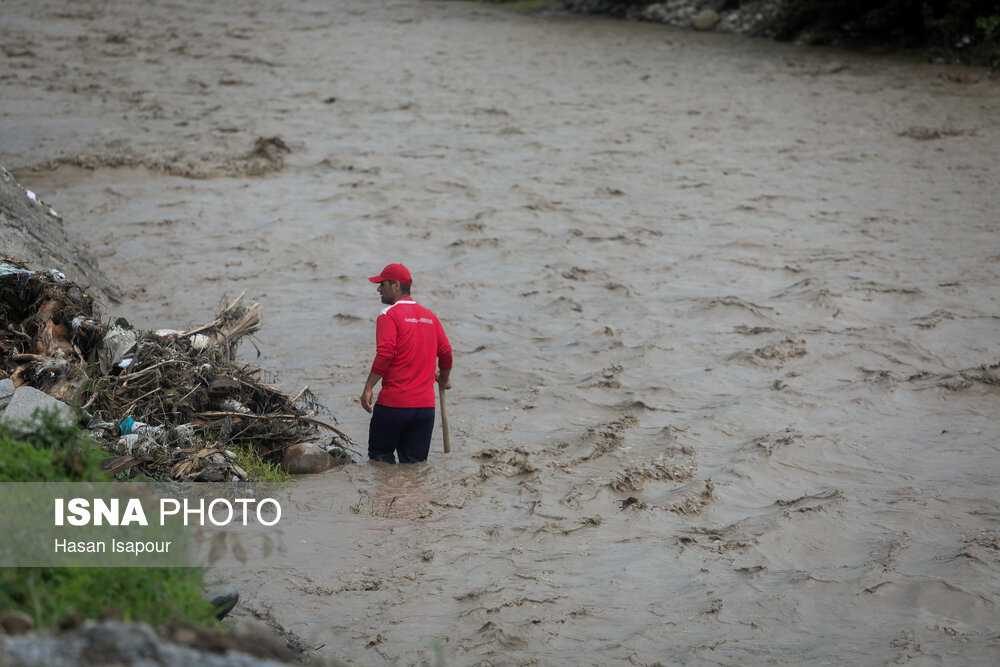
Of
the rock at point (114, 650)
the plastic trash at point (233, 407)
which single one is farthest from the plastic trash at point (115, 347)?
the rock at point (114, 650)

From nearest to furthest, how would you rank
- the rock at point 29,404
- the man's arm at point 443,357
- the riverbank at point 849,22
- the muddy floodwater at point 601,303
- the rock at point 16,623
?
the rock at point 16,623 < the muddy floodwater at point 601,303 < the rock at point 29,404 < the man's arm at point 443,357 < the riverbank at point 849,22

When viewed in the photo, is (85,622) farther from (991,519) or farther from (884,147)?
(884,147)

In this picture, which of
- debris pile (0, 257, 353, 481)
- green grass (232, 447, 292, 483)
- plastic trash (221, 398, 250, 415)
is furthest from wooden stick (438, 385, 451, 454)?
plastic trash (221, 398, 250, 415)

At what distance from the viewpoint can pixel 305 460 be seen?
734 centimetres

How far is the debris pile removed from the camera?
22.3 feet

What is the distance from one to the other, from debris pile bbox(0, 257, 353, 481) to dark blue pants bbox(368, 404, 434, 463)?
215 millimetres

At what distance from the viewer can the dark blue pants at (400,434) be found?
7.47m

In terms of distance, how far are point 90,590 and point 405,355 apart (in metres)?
3.58

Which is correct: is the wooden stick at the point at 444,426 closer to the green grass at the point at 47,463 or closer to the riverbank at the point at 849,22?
the green grass at the point at 47,463

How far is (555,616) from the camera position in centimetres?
577

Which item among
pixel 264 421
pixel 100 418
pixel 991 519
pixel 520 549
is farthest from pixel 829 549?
pixel 100 418

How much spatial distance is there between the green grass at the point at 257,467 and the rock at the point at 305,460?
0.07 m

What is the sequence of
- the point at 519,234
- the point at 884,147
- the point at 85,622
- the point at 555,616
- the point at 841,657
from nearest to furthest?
the point at 85,622, the point at 841,657, the point at 555,616, the point at 519,234, the point at 884,147

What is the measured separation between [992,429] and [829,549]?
2.27 m
